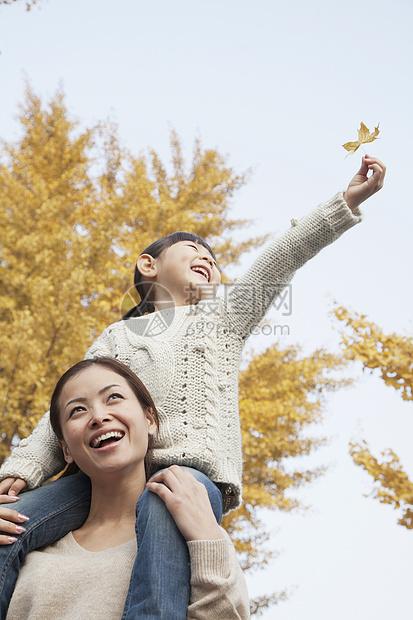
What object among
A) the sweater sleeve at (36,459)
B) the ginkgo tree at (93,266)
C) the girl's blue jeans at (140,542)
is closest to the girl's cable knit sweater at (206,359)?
the sweater sleeve at (36,459)

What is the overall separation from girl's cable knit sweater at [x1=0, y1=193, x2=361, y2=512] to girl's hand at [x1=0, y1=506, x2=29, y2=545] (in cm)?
19

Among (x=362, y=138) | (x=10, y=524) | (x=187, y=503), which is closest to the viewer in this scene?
(x=187, y=503)

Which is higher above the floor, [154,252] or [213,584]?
[154,252]

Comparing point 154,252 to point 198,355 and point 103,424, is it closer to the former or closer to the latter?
point 198,355

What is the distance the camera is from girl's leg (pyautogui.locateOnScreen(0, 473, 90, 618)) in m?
1.51

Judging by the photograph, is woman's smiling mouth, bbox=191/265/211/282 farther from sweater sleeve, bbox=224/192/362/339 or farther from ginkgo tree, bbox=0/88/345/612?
ginkgo tree, bbox=0/88/345/612

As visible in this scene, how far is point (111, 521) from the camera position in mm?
1622

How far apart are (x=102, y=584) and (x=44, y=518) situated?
0.29 m

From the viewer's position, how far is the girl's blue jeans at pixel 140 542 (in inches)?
49.4

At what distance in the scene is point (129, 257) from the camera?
554 cm

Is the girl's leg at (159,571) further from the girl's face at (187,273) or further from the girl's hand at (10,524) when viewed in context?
the girl's face at (187,273)

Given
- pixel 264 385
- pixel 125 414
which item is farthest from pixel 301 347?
pixel 125 414

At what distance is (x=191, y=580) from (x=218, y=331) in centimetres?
85

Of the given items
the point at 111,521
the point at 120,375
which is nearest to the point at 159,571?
the point at 111,521
